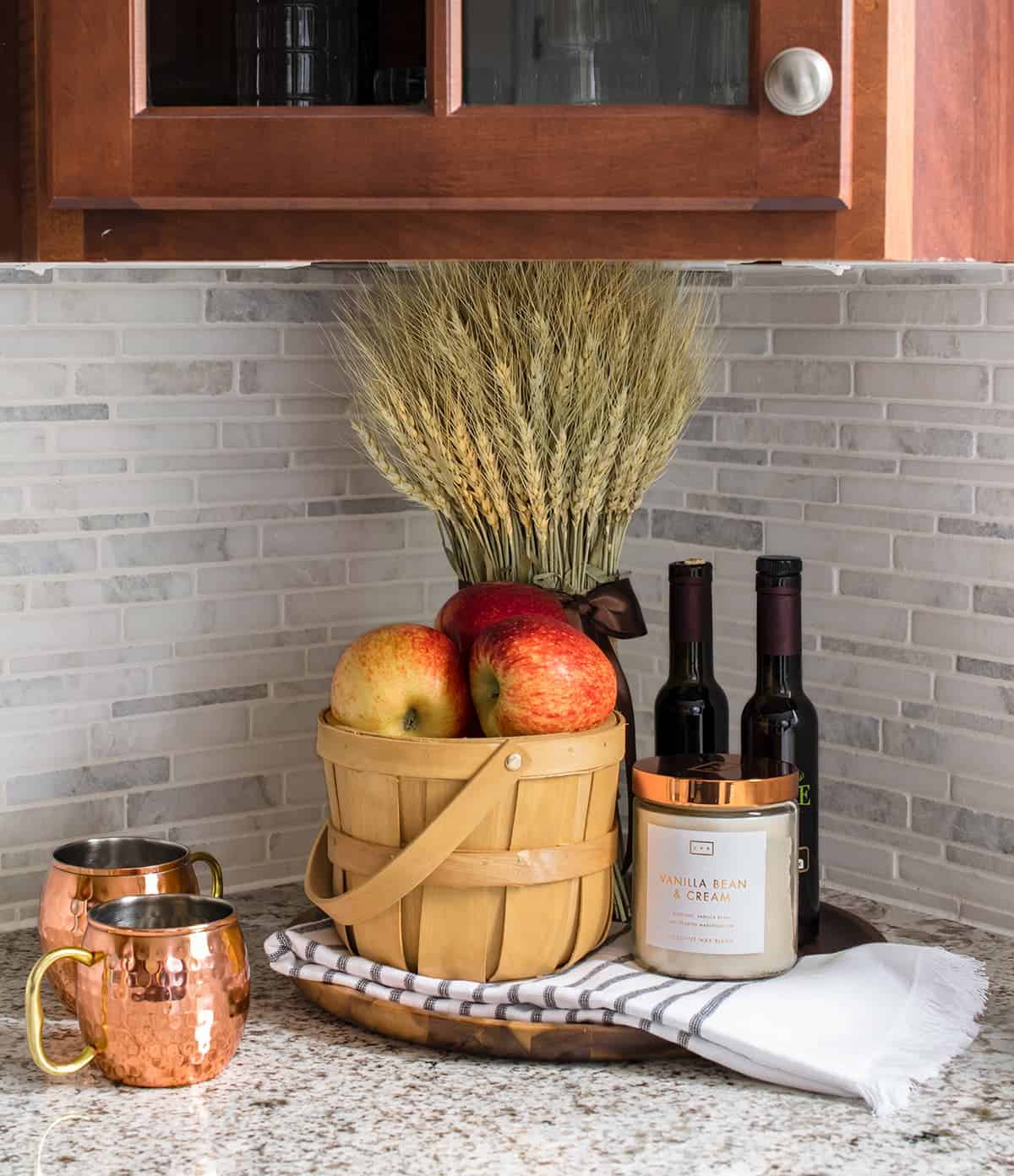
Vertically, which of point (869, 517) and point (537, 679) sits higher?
point (869, 517)

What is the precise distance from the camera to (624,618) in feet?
4.49

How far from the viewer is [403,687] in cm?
122

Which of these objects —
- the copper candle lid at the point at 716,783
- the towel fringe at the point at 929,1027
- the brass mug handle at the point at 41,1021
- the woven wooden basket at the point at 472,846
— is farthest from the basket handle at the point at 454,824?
the towel fringe at the point at 929,1027

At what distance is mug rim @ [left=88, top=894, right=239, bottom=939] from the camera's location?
111 cm

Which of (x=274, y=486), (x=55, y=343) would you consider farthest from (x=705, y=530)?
(x=55, y=343)

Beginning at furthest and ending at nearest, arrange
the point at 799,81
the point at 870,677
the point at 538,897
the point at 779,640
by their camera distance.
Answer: the point at 870,677
the point at 779,640
the point at 538,897
the point at 799,81

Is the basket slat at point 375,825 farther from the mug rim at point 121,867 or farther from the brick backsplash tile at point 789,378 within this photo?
the brick backsplash tile at point 789,378

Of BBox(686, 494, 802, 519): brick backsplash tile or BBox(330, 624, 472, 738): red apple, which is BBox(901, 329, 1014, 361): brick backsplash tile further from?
BBox(330, 624, 472, 738): red apple

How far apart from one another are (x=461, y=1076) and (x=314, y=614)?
581mm

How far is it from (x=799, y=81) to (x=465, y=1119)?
2.28ft

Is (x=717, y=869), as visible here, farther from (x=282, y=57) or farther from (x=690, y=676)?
(x=282, y=57)

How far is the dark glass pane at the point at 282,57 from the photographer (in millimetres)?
1057

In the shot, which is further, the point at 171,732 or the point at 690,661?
the point at 171,732

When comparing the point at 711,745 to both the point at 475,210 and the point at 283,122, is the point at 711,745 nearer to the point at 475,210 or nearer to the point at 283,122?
the point at 475,210
